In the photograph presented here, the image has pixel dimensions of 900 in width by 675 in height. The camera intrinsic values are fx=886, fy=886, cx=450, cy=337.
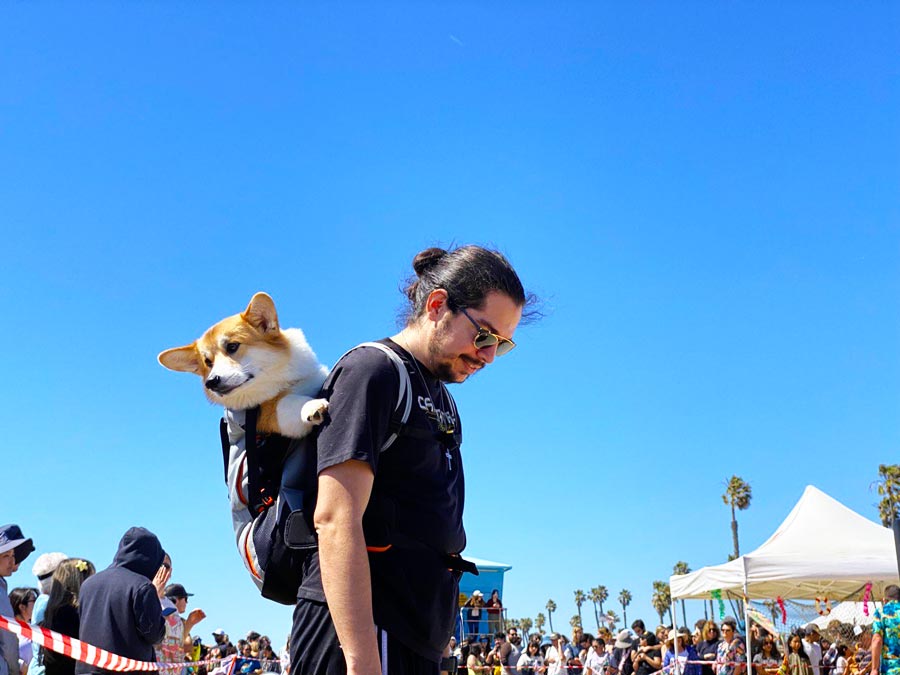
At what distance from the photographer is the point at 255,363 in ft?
9.57

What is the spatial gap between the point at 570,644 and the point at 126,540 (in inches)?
609

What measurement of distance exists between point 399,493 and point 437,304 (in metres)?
0.51

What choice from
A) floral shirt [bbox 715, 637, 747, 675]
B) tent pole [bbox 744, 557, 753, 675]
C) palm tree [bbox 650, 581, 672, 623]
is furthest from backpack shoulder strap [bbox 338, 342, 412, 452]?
palm tree [bbox 650, 581, 672, 623]

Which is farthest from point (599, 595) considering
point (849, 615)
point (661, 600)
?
point (849, 615)

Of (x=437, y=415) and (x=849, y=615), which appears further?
(x=849, y=615)

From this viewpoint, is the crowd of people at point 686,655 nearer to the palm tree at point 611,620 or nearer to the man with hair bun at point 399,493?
the palm tree at point 611,620

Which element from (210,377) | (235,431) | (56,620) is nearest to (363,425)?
(235,431)

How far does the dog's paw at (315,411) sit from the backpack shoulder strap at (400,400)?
0.63 feet

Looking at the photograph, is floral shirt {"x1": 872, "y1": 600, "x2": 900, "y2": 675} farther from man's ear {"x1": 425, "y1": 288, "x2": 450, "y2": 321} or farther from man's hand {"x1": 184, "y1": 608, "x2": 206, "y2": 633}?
man's ear {"x1": 425, "y1": 288, "x2": 450, "y2": 321}

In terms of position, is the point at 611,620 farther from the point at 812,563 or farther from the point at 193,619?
the point at 193,619

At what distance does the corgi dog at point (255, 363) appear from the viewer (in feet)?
9.16

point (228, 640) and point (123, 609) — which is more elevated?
point (228, 640)

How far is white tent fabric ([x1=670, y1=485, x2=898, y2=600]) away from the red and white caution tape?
11.2 meters

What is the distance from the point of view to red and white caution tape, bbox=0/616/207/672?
13.0 feet
